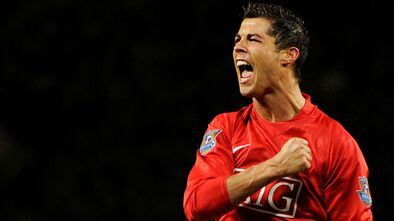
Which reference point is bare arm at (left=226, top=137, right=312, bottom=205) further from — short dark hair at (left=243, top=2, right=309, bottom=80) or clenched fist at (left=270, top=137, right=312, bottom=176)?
short dark hair at (left=243, top=2, right=309, bottom=80)

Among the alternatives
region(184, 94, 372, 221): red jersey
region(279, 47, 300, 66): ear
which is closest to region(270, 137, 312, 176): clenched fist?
region(184, 94, 372, 221): red jersey

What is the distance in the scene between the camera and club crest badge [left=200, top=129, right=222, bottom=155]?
2.26 metres

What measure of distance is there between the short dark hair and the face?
0.02 meters

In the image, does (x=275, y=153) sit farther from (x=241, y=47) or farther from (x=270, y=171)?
(x=241, y=47)

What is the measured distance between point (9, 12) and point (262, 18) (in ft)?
7.28

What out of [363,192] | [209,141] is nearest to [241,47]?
[209,141]

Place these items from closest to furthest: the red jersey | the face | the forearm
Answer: the forearm, the red jersey, the face

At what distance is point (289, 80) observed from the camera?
2.37 m

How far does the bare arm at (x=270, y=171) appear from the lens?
2008 millimetres

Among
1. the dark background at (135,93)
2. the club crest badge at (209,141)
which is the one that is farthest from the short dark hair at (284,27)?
the dark background at (135,93)

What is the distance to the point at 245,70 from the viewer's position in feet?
7.66

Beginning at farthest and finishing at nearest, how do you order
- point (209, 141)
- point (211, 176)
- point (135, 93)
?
1. point (135, 93)
2. point (209, 141)
3. point (211, 176)

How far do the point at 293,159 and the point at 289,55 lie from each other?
476 millimetres

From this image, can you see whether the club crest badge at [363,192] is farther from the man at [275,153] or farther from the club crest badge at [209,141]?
the club crest badge at [209,141]
